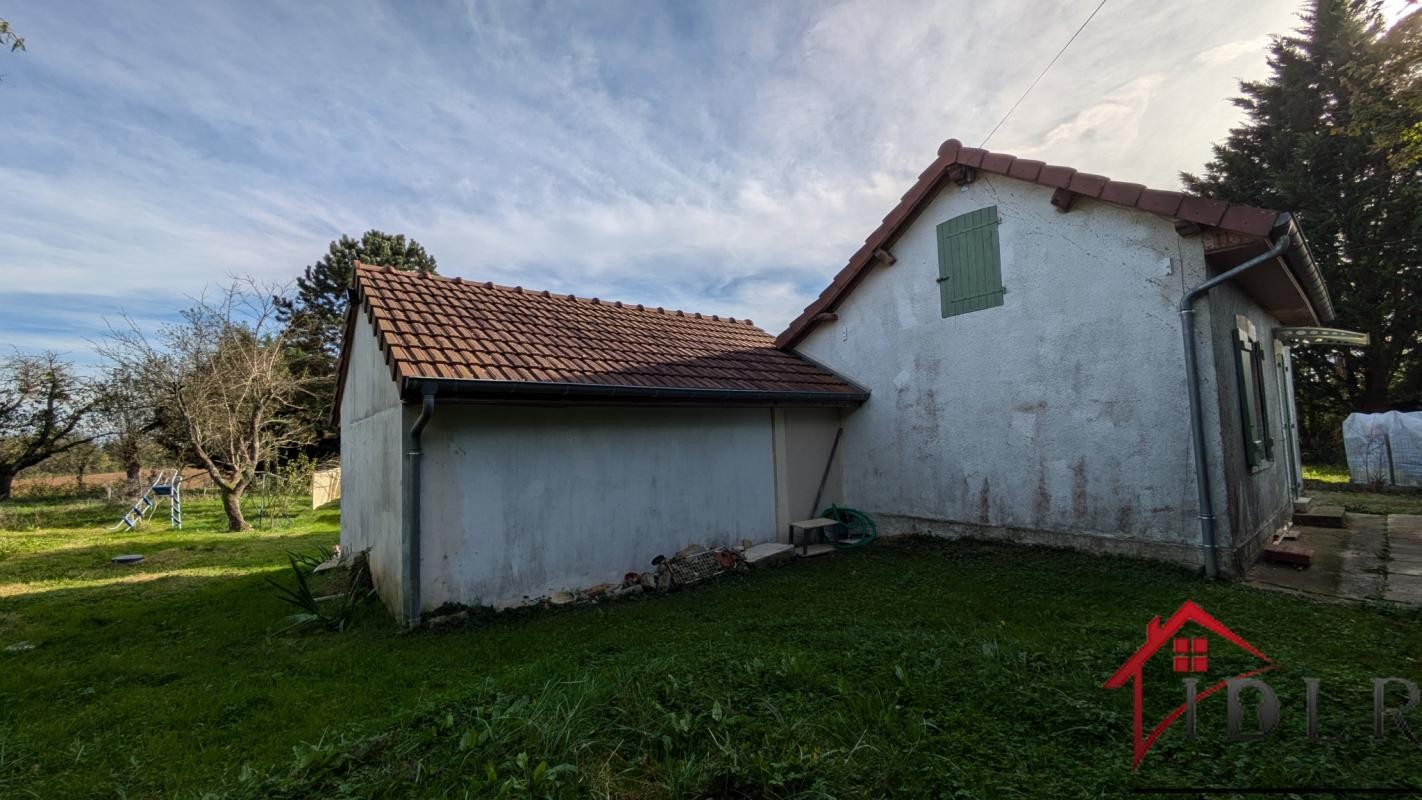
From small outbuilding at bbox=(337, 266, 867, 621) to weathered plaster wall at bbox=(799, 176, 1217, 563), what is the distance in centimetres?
107

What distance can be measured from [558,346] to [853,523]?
533 centimetres

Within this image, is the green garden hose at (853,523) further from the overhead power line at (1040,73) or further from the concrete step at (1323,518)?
the concrete step at (1323,518)

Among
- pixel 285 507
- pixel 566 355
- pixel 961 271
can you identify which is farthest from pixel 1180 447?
pixel 285 507

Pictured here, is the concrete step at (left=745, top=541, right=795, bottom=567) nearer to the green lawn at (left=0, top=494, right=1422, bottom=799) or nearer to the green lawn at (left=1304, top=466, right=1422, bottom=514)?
the green lawn at (left=0, top=494, right=1422, bottom=799)

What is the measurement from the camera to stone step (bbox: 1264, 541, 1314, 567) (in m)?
6.17

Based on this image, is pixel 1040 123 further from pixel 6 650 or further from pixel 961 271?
pixel 6 650

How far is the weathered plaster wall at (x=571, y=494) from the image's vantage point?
5.89 m

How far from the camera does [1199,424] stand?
235 inches

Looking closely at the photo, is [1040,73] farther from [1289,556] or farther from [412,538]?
[412,538]

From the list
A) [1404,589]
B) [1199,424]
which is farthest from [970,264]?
[1404,589]

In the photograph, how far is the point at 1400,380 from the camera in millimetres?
19172

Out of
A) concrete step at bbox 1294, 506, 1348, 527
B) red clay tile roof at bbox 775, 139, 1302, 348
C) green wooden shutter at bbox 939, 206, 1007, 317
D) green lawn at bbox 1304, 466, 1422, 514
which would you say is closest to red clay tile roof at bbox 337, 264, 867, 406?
red clay tile roof at bbox 775, 139, 1302, 348

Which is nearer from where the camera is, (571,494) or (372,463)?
(571,494)

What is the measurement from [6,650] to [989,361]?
11.4 meters
